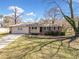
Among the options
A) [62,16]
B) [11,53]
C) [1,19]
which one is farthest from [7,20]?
[11,53]

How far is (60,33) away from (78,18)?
5913 millimetres

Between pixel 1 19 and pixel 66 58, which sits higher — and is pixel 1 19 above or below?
above

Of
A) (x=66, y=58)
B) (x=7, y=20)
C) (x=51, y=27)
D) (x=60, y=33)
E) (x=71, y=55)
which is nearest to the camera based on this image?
(x=66, y=58)

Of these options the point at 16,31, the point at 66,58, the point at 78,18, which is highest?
the point at 78,18

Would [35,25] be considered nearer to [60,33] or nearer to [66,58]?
[60,33]

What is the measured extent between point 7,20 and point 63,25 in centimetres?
4176

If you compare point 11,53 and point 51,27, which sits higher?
point 51,27

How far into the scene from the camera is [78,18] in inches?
1323

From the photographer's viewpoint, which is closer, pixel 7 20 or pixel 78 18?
pixel 78 18

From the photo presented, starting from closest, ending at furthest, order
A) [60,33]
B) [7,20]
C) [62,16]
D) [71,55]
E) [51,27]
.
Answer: [71,55] < [62,16] < [60,33] < [51,27] < [7,20]

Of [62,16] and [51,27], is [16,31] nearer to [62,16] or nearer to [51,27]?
[51,27]

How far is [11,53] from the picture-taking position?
54.3ft

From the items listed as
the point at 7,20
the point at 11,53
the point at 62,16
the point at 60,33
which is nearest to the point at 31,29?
the point at 60,33

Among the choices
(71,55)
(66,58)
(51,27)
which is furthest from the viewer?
(51,27)
